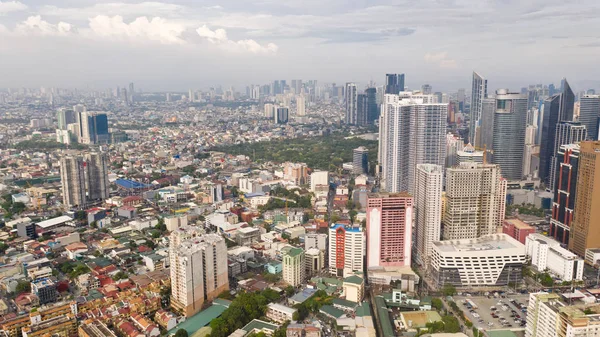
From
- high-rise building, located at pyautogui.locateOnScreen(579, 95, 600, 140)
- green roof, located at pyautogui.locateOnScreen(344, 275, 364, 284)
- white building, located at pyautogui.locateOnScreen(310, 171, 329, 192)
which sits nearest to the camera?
green roof, located at pyautogui.locateOnScreen(344, 275, 364, 284)

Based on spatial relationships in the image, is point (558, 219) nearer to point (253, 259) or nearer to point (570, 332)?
point (570, 332)

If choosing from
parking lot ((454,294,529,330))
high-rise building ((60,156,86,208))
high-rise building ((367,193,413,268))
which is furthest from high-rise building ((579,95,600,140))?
high-rise building ((60,156,86,208))

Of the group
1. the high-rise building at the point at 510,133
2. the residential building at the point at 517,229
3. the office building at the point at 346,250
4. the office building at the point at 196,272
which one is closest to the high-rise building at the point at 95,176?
the office building at the point at 196,272

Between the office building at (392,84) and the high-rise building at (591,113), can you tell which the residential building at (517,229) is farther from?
the office building at (392,84)

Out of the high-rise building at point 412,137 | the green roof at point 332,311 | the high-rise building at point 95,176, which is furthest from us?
the high-rise building at point 95,176

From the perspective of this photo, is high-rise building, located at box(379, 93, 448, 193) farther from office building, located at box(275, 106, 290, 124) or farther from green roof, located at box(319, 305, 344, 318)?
office building, located at box(275, 106, 290, 124)

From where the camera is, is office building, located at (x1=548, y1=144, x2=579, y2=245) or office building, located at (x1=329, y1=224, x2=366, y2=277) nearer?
office building, located at (x1=329, y1=224, x2=366, y2=277)
